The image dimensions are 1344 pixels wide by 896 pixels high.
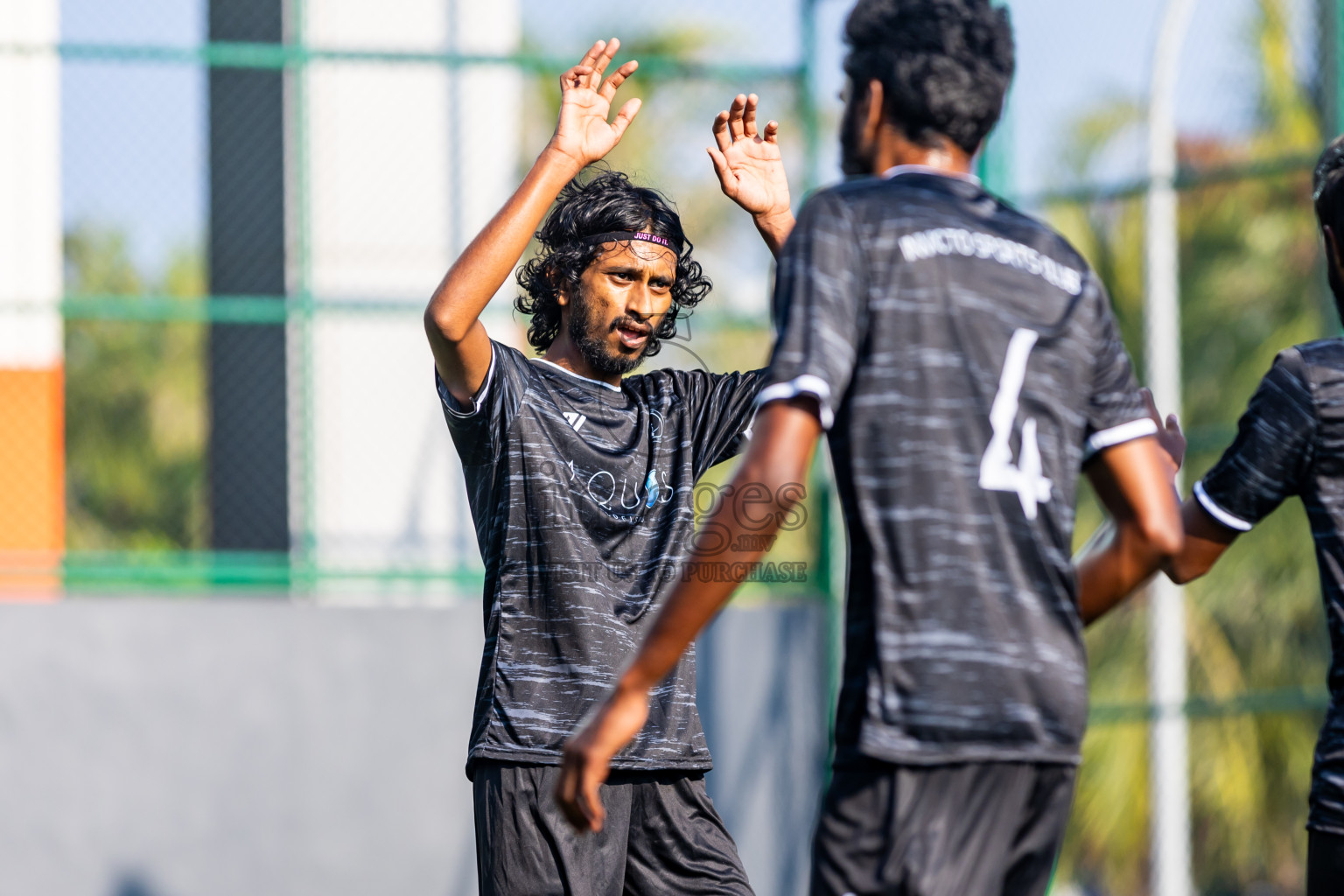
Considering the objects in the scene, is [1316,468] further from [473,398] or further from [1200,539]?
[473,398]

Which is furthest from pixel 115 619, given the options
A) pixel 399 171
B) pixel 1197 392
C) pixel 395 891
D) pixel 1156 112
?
pixel 1197 392

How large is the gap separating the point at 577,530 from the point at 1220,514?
4.32ft

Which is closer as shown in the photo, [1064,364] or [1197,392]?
[1064,364]

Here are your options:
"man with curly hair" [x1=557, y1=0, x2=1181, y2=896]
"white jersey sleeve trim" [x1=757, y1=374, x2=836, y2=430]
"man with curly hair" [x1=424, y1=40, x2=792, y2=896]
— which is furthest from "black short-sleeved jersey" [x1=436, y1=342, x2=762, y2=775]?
"white jersey sleeve trim" [x1=757, y1=374, x2=836, y2=430]

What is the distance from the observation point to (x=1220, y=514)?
3072 millimetres

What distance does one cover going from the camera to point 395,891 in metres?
6.55

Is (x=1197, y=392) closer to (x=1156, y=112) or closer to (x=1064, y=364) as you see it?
(x=1156, y=112)

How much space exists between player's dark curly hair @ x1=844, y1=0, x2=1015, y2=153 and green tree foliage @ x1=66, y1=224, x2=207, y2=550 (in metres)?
16.9

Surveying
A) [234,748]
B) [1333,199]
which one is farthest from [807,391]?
[234,748]

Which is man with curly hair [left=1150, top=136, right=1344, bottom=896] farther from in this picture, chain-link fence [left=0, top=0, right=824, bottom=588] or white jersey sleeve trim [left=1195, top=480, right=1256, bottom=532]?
chain-link fence [left=0, top=0, right=824, bottom=588]

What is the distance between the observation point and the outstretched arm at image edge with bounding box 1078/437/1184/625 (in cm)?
253

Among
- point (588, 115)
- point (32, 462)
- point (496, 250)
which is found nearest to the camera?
point (496, 250)

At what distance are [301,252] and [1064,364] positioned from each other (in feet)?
16.1

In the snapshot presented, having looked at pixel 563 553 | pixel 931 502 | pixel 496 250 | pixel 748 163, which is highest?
pixel 748 163
